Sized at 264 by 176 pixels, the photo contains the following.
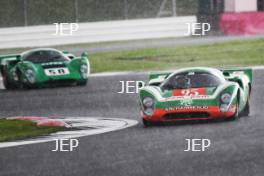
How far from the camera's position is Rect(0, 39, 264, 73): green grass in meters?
32.7

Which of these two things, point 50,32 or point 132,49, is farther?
point 50,32

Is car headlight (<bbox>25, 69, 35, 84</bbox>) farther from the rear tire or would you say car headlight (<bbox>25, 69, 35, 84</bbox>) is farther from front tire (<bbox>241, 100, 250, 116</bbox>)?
front tire (<bbox>241, 100, 250, 116</bbox>)

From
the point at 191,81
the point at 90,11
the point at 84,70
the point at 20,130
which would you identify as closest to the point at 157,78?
the point at 191,81

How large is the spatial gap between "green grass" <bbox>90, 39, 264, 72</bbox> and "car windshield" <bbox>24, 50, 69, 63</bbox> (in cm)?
549

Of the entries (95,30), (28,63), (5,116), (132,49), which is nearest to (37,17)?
(95,30)

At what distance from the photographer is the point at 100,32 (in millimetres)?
42125

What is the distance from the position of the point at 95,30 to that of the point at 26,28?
279cm

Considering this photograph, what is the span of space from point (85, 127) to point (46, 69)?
28.4ft

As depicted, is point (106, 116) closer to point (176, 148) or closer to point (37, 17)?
point (176, 148)

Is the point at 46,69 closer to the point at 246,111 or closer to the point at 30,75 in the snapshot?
the point at 30,75

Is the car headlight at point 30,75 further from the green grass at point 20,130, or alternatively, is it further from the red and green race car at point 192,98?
the red and green race car at point 192,98

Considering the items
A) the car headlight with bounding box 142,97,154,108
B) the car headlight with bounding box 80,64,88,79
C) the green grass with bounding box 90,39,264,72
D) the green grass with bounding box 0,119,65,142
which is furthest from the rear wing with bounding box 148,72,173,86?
the green grass with bounding box 90,39,264,72

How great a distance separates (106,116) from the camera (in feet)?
63.3

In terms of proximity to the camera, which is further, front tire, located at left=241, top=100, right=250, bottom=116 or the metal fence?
the metal fence
